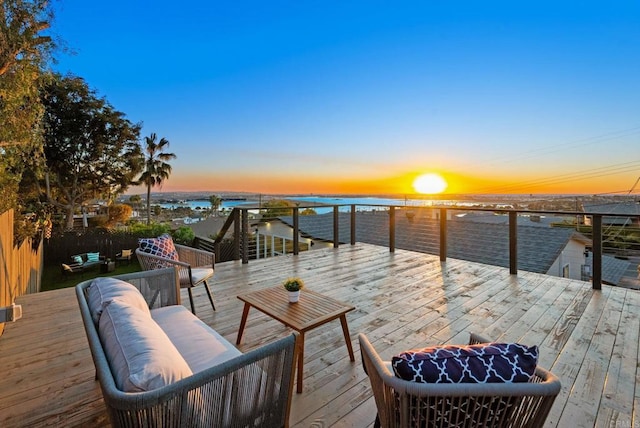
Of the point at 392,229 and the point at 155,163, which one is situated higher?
the point at 155,163

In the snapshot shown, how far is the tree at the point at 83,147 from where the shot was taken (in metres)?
11.3

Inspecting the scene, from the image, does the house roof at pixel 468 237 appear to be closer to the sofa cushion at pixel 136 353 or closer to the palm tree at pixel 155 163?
the sofa cushion at pixel 136 353

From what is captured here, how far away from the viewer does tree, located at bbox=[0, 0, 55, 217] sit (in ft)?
10.1

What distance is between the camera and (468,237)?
236 inches

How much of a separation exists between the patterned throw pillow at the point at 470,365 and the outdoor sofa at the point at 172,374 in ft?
1.82

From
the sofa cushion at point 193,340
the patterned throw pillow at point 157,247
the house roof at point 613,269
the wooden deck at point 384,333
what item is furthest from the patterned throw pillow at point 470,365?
the house roof at point 613,269

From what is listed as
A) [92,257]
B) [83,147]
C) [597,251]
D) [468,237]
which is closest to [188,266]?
[597,251]

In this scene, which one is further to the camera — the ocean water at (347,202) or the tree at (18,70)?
the ocean water at (347,202)

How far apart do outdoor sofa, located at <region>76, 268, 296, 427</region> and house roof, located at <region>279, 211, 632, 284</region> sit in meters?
4.87

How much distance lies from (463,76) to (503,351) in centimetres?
622

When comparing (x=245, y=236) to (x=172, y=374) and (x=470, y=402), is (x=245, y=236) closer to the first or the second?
(x=172, y=374)

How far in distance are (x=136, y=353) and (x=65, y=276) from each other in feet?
34.4

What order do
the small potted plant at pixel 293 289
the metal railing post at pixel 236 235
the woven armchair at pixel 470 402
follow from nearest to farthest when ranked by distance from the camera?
the woven armchair at pixel 470 402, the small potted plant at pixel 293 289, the metal railing post at pixel 236 235

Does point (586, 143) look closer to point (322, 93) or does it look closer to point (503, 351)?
point (322, 93)
